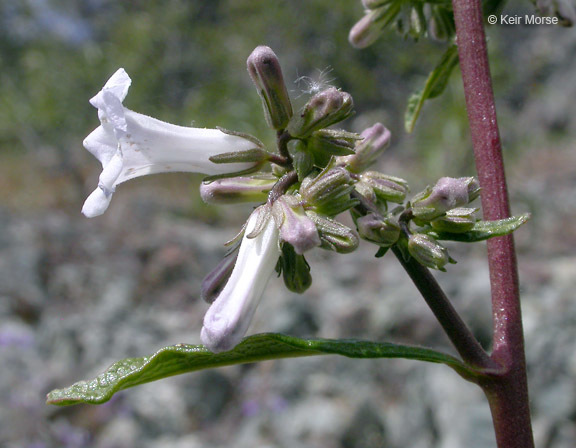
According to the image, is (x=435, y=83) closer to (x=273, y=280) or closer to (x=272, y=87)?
(x=272, y=87)

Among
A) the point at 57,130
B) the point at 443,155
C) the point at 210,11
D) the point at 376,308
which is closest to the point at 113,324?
the point at 376,308

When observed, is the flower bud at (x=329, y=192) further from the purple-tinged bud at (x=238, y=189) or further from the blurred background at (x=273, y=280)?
the blurred background at (x=273, y=280)

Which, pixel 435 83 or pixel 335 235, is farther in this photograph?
pixel 435 83

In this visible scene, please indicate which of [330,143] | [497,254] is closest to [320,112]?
[330,143]

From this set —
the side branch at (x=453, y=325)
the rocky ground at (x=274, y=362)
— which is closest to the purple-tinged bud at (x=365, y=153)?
the side branch at (x=453, y=325)

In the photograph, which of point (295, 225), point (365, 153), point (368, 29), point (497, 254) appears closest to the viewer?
point (295, 225)

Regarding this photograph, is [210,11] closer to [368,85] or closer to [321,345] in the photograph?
[368,85]

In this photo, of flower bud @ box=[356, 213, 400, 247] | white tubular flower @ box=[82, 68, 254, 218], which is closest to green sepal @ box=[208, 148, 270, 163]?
white tubular flower @ box=[82, 68, 254, 218]
